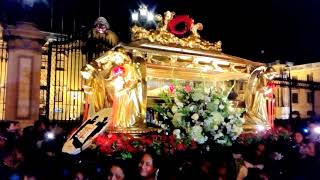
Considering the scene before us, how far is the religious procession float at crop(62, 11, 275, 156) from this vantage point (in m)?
5.62

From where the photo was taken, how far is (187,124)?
5.55 meters

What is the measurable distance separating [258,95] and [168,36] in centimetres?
340

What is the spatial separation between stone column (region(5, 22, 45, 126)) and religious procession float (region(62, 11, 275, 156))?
66.0 inches

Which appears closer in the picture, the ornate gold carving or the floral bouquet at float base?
the floral bouquet at float base

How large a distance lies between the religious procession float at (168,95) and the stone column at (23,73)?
168 cm

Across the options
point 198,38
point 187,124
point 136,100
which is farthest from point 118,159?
point 198,38

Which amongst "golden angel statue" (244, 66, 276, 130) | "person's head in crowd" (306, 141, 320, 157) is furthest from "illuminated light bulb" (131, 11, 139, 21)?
"person's head in crowd" (306, 141, 320, 157)

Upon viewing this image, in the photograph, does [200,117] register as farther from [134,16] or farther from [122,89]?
[134,16]

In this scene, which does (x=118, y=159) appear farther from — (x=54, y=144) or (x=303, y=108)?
(x=303, y=108)

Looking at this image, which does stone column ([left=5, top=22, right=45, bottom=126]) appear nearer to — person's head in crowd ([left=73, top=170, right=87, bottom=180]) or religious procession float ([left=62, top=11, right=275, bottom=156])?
religious procession float ([left=62, top=11, right=275, bottom=156])

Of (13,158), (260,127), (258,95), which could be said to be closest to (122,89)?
(13,158)

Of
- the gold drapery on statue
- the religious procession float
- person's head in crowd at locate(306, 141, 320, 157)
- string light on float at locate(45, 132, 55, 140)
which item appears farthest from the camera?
the gold drapery on statue

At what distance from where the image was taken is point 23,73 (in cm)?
968

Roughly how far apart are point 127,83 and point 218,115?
3276 mm
